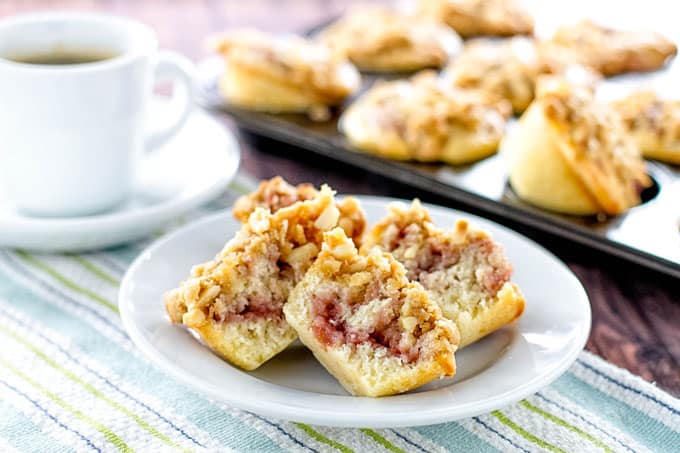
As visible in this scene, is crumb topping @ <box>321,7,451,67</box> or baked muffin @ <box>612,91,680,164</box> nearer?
baked muffin @ <box>612,91,680,164</box>

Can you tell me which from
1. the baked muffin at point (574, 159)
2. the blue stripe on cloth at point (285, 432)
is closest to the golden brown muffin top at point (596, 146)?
the baked muffin at point (574, 159)

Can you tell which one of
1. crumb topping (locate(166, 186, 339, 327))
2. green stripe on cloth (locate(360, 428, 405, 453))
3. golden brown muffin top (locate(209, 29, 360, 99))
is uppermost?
crumb topping (locate(166, 186, 339, 327))

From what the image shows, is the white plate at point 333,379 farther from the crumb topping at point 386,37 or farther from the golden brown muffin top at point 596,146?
the crumb topping at point 386,37

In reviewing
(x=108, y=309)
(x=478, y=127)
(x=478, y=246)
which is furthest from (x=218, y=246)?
(x=478, y=127)

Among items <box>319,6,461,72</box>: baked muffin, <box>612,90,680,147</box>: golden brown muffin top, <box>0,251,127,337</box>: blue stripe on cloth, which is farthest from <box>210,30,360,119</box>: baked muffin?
<box>0,251,127,337</box>: blue stripe on cloth

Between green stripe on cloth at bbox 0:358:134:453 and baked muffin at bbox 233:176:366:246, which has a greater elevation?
baked muffin at bbox 233:176:366:246

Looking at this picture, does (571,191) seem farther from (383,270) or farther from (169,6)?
(169,6)

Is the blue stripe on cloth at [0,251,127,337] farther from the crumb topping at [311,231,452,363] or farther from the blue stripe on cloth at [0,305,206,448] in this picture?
the crumb topping at [311,231,452,363]

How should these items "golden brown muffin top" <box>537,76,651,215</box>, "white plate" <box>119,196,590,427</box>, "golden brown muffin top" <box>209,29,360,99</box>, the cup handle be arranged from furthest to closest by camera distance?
1. "golden brown muffin top" <box>209,29,360,99</box>
2. the cup handle
3. "golden brown muffin top" <box>537,76,651,215</box>
4. "white plate" <box>119,196,590,427</box>
